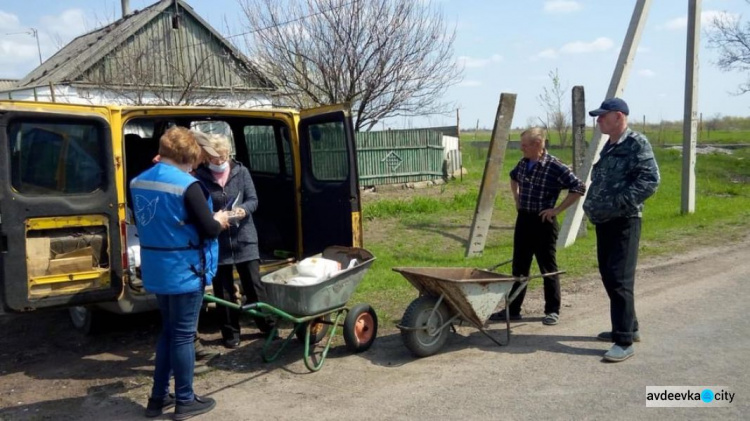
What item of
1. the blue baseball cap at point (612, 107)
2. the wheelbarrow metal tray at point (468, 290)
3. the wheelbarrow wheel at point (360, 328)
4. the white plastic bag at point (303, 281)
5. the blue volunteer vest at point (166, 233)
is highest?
the blue baseball cap at point (612, 107)

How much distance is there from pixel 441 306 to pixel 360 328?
2.35ft

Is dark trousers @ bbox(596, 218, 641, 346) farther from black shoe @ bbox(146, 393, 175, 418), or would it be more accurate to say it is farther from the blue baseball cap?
black shoe @ bbox(146, 393, 175, 418)

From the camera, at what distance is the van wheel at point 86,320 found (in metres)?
6.13

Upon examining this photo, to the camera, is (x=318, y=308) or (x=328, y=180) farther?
(x=328, y=180)

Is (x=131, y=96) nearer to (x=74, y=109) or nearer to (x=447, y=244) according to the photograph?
(x=447, y=244)

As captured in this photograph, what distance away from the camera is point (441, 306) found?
5.30m

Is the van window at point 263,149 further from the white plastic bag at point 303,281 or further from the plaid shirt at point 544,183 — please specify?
the plaid shirt at point 544,183

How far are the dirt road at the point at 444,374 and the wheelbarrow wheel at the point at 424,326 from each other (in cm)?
10

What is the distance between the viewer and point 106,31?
63.0ft

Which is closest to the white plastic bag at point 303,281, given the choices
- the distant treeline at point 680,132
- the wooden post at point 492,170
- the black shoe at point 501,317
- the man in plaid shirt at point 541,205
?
the black shoe at point 501,317

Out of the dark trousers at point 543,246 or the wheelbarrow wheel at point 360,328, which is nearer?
the wheelbarrow wheel at point 360,328

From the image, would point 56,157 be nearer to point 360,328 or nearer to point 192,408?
point 192,408

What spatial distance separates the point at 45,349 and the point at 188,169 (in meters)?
2.90

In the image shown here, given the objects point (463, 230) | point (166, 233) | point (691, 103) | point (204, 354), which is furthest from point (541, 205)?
point (691, 103)
